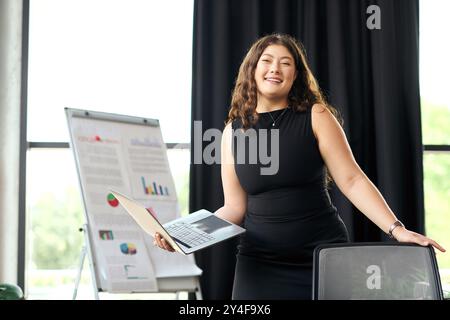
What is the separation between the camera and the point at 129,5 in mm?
4148

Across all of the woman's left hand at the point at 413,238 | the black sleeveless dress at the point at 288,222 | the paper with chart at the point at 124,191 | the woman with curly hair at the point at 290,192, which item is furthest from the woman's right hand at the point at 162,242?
the paper with chart at the point at 124,191

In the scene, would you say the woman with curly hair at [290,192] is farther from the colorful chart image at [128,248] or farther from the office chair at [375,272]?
the colorful chart image at [128,248]

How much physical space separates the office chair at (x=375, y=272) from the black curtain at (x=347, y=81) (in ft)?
7.25

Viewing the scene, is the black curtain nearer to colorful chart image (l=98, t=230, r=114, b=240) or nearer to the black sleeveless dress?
colorful chart image (l=98, t=230, r=114, b=240)

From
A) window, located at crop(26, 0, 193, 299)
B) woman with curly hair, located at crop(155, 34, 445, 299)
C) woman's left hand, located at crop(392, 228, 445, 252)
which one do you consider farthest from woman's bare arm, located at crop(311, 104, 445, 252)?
window, located at crop(26, 0, 193, 299)

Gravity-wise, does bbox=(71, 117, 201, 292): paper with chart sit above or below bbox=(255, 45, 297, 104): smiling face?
below

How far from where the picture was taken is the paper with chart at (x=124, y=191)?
3.27 m

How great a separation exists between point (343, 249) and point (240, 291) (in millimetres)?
463

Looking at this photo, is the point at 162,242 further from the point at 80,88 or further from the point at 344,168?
the point at 80,88

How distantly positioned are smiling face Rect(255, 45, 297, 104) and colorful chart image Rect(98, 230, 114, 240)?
4.86 ft

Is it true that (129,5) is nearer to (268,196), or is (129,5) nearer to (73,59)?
(73,59)

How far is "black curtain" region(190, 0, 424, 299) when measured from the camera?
3.87 metres

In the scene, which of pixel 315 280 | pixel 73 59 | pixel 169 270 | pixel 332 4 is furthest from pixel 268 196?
pixel 73 59

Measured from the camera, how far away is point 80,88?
410 cm
